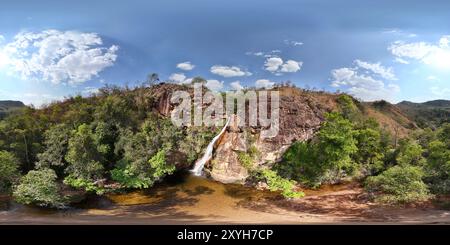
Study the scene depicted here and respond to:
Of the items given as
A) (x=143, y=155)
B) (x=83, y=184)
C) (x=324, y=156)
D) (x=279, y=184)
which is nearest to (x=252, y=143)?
(x=279, y=184)

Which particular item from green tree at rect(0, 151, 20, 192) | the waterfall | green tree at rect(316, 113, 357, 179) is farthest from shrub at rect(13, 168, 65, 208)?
green tree at rect(316, 113, 357, 179)

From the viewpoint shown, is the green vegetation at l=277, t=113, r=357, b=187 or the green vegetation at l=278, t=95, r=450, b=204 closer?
the green vegetation at l=278, t=95, r=450, b=204

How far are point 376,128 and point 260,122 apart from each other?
6.12m

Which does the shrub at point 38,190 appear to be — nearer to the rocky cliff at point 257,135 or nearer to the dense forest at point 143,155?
the dense forest at point 143,155

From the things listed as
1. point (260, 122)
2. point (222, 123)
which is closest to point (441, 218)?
point (260, 122)

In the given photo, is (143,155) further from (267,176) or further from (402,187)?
(402,187)

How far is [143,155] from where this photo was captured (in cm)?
1254

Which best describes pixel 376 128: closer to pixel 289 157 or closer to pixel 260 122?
pixel 289 157

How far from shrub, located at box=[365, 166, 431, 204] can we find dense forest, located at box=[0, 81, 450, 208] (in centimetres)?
3

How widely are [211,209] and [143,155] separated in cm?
317

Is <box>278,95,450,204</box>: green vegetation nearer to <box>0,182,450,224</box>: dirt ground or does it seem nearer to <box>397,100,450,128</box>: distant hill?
<box>0,182,450,224</box>: dirt ground

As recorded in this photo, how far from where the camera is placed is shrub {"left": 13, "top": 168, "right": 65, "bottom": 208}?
1048cm

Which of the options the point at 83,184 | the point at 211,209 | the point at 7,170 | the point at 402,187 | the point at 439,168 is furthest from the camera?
the point at 439,168

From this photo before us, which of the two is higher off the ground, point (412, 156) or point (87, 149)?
point (87, 149)
